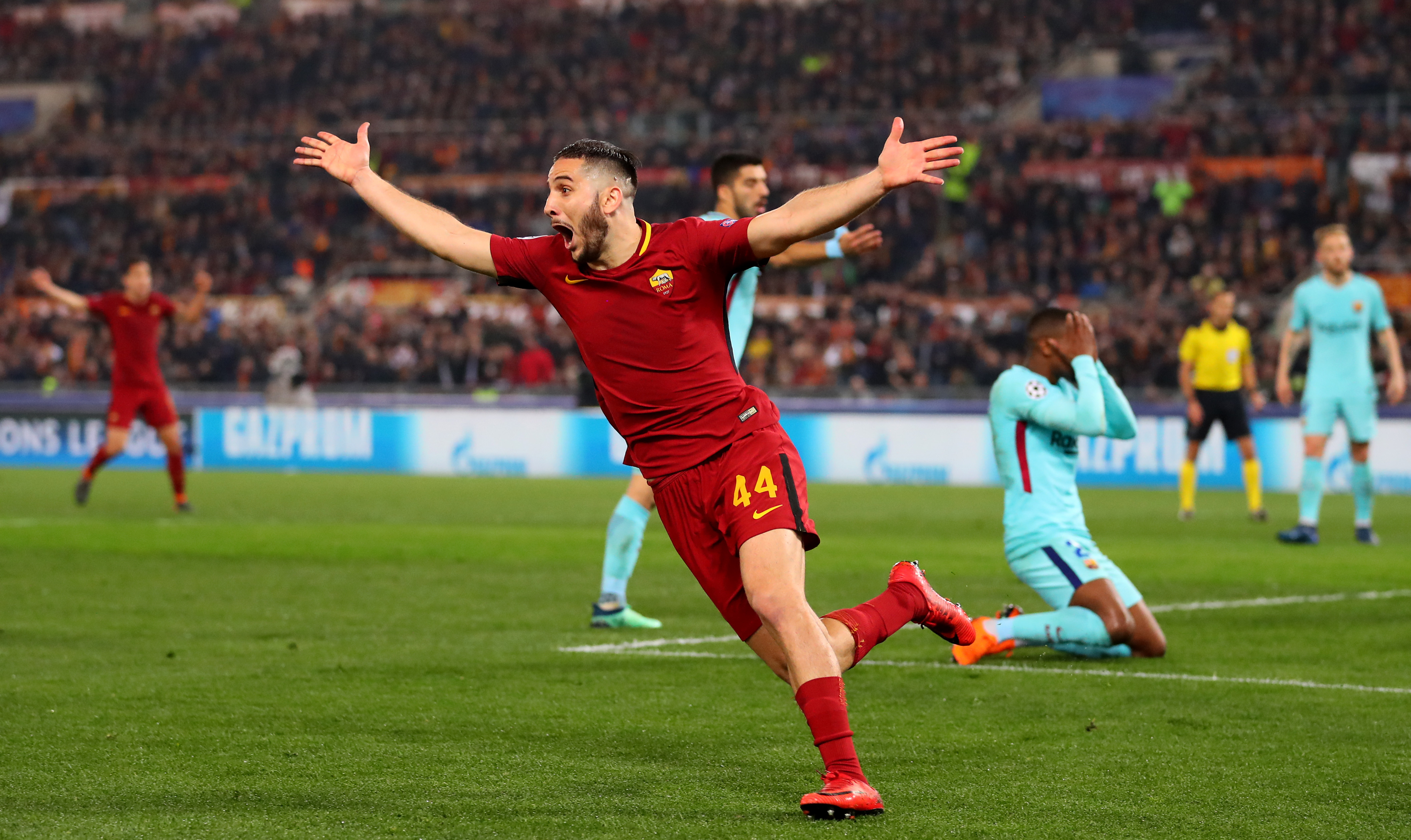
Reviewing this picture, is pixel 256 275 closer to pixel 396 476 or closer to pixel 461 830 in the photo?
pixel 396 476

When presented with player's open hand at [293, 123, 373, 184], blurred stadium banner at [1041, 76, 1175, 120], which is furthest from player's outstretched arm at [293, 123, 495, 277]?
blurred stadium banner at [1041, 76, 1175, 120]

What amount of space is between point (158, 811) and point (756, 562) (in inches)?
69.8

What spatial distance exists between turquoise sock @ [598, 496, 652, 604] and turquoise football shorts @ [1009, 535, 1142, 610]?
198 cm

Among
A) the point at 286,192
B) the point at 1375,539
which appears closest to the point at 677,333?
the point at 1375,539

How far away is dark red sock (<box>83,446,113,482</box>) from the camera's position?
17.0m

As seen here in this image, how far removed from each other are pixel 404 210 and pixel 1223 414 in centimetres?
1310

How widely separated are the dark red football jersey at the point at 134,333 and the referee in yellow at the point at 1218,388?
10.2 metres

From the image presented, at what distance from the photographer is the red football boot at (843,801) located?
453 centimetres

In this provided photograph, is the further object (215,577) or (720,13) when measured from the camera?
(720,13)

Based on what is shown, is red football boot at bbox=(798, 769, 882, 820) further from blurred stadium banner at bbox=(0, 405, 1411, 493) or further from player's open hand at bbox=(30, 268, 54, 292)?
blurred stadium banner at bbox=(0, 405, 1411, 493)

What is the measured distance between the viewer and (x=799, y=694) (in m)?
4.81

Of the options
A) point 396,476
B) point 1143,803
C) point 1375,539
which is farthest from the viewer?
point 396,476

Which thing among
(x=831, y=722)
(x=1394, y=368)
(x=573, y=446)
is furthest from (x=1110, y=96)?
(x=831, y=722)

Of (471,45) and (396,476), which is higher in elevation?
(471,45)
